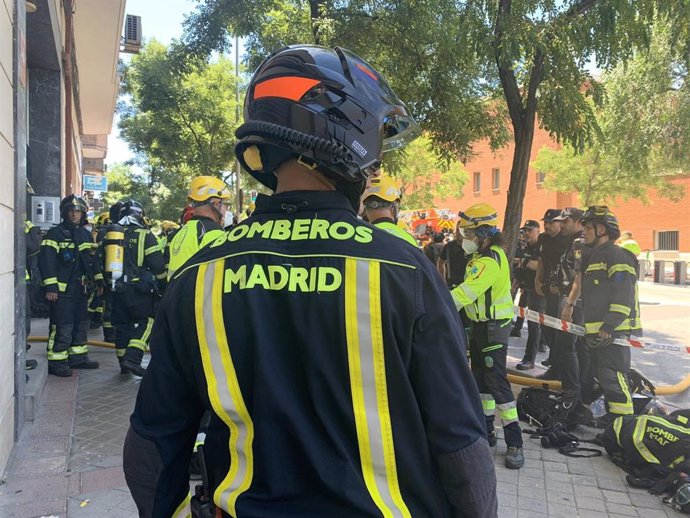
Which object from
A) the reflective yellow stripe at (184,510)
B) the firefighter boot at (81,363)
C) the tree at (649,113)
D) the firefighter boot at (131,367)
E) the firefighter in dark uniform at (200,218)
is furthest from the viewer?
the tree at (649,113)

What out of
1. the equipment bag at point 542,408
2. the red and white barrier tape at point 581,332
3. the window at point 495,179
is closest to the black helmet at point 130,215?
the equipment bag at point 542,408

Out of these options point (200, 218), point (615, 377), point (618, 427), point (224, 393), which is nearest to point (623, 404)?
point (615, 377)

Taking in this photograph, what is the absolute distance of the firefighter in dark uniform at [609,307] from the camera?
507cm

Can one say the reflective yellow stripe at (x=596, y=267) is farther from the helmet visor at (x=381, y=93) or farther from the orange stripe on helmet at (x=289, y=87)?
the orange stripe on helmet at (x=289, y=87)

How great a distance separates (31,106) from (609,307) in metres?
9.47

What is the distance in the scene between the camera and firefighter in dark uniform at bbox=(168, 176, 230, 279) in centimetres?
559

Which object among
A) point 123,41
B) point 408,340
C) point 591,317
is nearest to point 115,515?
point 408,340

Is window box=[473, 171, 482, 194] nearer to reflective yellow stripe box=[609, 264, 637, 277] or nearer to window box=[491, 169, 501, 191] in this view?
window box=[491, 169, 501, 191]

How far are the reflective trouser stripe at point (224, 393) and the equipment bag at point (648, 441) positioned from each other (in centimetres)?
402

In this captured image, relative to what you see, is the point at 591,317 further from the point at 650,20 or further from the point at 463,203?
the point at 463,203

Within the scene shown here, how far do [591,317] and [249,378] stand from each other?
16.8 feet

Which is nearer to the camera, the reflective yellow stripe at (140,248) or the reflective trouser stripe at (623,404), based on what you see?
the reflective trouser stripe at (623,404)

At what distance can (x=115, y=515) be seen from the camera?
3.46 m

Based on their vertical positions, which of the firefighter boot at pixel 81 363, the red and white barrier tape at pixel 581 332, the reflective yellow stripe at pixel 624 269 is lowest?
the firefighter boot at pixel 81 363
